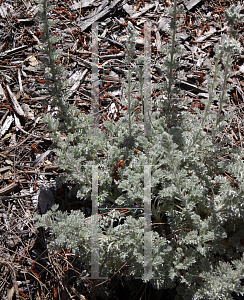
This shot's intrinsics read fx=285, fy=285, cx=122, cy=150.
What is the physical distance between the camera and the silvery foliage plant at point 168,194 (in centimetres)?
241

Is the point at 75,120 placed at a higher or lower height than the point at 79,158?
higher

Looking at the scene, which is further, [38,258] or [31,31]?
[31,31]

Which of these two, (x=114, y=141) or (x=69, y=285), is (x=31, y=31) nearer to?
(x=114, y=141)

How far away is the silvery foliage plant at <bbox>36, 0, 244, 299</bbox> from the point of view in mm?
2412

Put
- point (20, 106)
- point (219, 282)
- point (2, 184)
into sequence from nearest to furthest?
point (219, 282) < point (2, 184) < point (20, 106)

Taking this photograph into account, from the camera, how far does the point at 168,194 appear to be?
8.05 ft

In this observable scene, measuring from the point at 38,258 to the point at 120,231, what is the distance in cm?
112

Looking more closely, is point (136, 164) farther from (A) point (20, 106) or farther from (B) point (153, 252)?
(A) point (20, 106)

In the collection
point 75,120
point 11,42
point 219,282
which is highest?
point 11,42

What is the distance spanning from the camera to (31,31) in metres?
4.53

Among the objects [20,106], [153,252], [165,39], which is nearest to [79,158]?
[153,252]

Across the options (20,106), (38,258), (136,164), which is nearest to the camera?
(136,164)

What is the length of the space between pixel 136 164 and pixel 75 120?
34.0 inches

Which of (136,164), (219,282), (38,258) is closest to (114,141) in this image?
(136,164)
